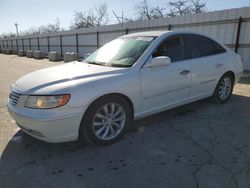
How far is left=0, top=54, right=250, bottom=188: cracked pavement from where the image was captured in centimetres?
262

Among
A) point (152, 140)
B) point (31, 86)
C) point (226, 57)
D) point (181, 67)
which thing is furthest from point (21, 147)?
point (226, 57)

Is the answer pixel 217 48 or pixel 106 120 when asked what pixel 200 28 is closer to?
pixel 217 48

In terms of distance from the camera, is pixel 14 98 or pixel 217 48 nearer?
pixel 14 98

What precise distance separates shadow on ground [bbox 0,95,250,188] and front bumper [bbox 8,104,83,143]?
33 cm

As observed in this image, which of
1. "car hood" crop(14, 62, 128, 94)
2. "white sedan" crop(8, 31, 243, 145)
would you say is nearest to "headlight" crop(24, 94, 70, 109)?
"white sedan" crop(8, 31, 243, 145)

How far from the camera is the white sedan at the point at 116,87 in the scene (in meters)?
2.97

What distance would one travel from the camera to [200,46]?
475cm

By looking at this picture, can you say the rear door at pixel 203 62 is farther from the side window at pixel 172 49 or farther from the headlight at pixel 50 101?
the headlight at pixel 50 101

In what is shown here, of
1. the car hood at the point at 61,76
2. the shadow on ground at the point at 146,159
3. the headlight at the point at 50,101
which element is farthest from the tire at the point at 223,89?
the headlight at the point at 50,101

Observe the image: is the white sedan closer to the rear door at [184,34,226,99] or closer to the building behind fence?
the rear door at [184,34,226,99]

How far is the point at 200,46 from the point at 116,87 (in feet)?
7.65

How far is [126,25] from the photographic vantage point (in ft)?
50.5

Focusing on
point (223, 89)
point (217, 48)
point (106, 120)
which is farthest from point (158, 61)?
point (223, 89)

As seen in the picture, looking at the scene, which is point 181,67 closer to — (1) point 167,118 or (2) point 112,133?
(1) point 167,118
